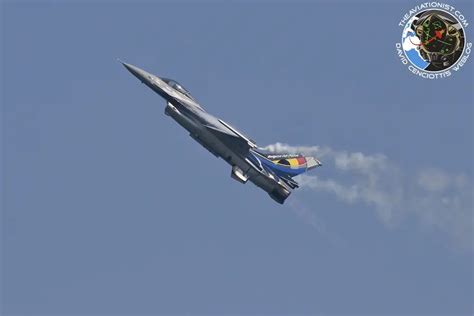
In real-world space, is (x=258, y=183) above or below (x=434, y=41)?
below

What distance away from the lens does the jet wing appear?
12862 cm

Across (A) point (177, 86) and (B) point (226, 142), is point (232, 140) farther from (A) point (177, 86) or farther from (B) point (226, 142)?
(A) point (177, 86)

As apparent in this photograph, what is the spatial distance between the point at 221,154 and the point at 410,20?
15362 mm

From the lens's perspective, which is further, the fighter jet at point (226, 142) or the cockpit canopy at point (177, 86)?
the cockpit canopy at point (177, 86)

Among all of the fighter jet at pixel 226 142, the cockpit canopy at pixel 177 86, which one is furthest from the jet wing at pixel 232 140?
the cockpit canopy at pixel 177 86

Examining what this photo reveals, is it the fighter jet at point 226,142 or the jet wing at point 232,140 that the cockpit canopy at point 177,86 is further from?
the jet wing at point 232,140

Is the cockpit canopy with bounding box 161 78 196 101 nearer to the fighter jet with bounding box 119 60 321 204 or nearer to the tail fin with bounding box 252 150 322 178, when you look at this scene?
the fighter jet with bounding box 119 60 321 204

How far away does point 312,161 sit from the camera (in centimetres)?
13425

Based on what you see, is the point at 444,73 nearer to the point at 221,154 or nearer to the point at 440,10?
the point at 440,10

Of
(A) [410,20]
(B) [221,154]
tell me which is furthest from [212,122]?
(A) [410,20]

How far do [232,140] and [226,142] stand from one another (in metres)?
0.41

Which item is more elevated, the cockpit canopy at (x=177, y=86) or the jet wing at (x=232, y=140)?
the cockpit canopy at (x=177, y=86)

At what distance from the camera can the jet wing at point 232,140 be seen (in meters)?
129

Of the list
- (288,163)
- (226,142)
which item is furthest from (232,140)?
(288,163)
